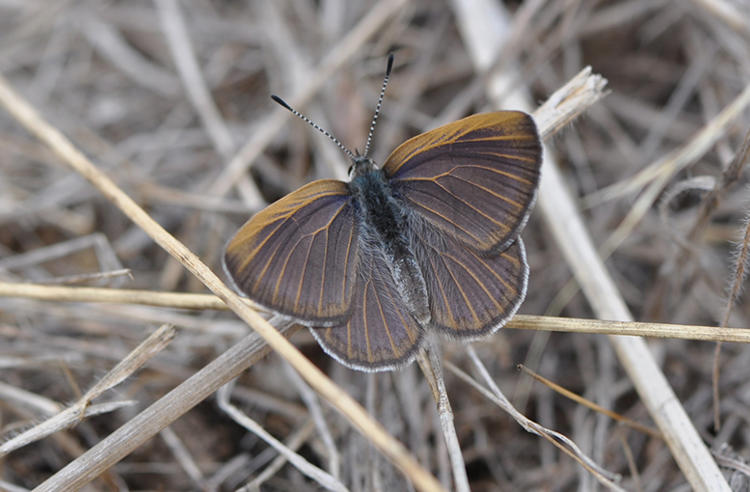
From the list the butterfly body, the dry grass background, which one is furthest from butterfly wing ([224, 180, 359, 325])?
the dry grass background

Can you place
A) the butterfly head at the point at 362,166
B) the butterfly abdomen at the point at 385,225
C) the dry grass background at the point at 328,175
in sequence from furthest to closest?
1. the dry grass background at the point at 328,175
2. the butterfly head at the point at 362,166
3. the butterfly abdomen at the point at 385,225

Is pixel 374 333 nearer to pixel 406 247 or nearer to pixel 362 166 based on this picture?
pixel 406 247

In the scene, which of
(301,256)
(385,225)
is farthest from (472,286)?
(301,256)

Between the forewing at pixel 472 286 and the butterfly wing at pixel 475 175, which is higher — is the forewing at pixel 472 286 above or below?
below

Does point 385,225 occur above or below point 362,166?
below

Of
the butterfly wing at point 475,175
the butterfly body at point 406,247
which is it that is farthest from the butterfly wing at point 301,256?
the butterfly wing at point 475,175

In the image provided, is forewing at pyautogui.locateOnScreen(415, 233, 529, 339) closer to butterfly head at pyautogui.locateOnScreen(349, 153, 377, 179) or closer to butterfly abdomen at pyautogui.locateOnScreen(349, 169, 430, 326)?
butterfly abdomen at pyautogui.locateOnScreen(349, 169, 430, 326)

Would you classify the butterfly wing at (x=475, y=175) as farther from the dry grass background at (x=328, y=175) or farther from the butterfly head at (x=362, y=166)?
the dry grass background at (x=328, y=175)
